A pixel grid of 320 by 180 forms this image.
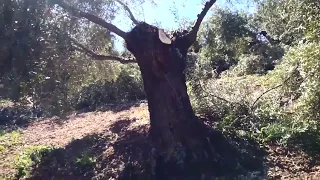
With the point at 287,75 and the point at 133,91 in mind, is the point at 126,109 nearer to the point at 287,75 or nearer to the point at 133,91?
the point at 133,91

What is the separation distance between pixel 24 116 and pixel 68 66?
27.2 feet

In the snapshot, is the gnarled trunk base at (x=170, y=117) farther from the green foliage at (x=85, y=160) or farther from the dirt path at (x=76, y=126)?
the dirt path at (x=76, y=126)

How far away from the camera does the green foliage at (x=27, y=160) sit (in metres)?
8.48

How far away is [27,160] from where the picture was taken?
9.02 meters

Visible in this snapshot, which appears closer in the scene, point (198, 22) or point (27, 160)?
point (198, 22)

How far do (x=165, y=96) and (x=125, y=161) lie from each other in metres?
1.45

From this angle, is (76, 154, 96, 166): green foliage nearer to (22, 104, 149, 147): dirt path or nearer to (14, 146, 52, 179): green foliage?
(14, 146, 52, 179): green foliage

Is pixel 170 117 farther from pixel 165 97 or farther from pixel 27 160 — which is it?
pixel 27 160

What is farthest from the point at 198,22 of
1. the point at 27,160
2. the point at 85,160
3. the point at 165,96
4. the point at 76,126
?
the point at 76,126

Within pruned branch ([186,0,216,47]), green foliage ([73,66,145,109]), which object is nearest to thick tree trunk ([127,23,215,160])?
pruned branch ([186,0,216,47])

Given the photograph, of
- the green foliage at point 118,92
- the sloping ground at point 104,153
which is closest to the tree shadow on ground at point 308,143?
the sloping ground at point 104,153

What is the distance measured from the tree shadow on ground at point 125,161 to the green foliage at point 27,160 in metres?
0.12

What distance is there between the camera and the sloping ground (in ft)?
24.3

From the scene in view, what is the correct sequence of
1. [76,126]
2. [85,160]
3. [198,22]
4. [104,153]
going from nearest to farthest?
[198,22] → [85,160] → [104,153] → [76,126]
